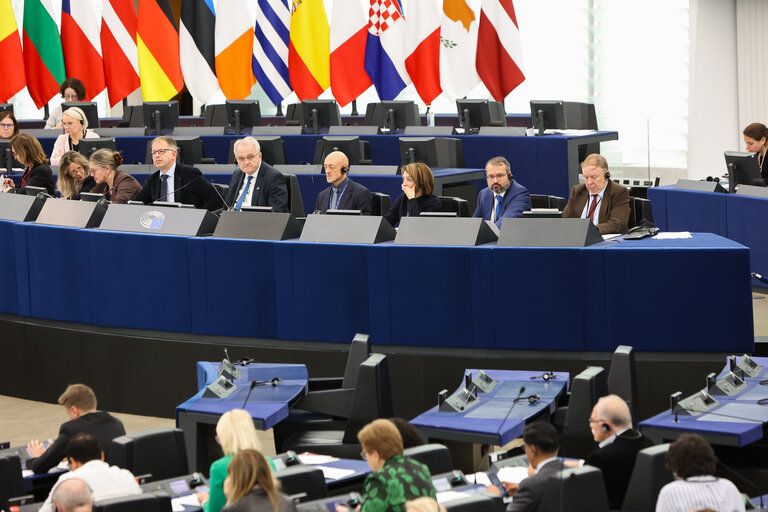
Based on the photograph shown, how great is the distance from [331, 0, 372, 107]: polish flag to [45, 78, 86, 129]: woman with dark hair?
2.86 meters

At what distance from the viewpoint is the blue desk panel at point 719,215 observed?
994 centimetres

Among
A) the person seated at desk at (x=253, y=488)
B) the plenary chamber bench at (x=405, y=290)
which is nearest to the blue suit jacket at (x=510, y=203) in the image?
the plenary chamber bench at (x=405, y=290)

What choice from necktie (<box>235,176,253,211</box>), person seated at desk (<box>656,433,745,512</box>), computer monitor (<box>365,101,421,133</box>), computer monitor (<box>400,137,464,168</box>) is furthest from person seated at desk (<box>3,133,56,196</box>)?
person seated at desk (<box>656,433,745,512</box>)

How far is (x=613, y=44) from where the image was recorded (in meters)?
16.3

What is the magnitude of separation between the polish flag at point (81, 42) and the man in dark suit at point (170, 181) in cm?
657

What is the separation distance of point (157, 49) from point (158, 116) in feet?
3.79

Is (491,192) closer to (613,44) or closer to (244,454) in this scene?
(244,454)

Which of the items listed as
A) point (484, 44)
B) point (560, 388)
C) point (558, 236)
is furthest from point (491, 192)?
point (484, 44)

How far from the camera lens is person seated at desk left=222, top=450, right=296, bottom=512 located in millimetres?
4234

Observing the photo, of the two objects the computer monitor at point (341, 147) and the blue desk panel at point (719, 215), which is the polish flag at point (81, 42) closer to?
the computer monitor at point (341, 147)

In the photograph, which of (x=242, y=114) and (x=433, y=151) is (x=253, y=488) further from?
(x=242, y=114)

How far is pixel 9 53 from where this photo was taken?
14.9 meters

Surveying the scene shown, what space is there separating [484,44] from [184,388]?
733 cm

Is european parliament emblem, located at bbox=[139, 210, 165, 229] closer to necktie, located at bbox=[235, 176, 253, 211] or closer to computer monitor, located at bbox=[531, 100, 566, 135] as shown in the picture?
necktie, located at bbox=[235, 176, 253, 211]
